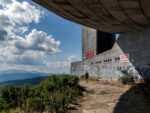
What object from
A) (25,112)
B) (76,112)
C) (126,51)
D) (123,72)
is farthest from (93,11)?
(123,72)

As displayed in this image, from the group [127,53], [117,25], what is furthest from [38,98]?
[127,53]

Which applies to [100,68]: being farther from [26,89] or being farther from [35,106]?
[35,106]

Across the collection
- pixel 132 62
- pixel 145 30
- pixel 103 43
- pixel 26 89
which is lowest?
pixel 26 89

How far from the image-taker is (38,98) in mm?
7902

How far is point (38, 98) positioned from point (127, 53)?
599 inches

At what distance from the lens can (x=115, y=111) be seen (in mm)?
6980

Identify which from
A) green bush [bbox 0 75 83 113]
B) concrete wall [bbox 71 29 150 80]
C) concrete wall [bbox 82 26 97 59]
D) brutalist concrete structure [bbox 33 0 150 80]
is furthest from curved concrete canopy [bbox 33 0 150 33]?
concrete wall [bbox 82 26 97 59]

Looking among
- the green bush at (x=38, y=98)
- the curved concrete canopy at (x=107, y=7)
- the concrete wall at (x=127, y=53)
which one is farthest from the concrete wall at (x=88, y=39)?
the green bush at (x=38, y=98)

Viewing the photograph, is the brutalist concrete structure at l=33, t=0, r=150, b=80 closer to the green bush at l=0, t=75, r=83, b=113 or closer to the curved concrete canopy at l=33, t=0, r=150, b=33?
the curved concrete canopy at l=33, t=0, r=150, b=33

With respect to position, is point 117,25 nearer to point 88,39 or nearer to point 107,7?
point 107,7

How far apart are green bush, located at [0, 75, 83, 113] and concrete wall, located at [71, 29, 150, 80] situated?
9.75 m

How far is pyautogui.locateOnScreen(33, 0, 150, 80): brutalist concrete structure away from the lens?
9344 millimetres

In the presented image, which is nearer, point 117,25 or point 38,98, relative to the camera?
point 38,98

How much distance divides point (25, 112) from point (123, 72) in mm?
15879
